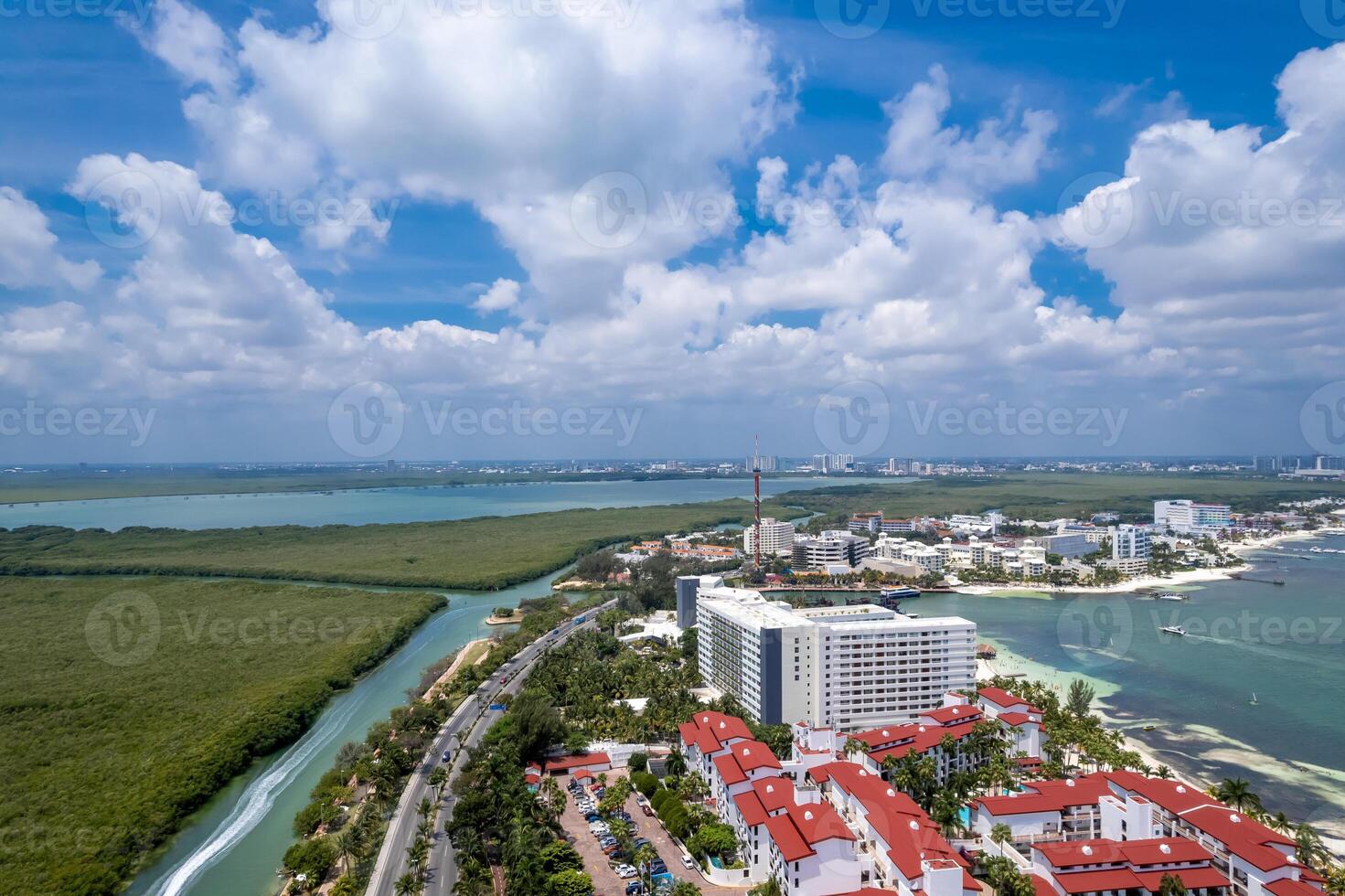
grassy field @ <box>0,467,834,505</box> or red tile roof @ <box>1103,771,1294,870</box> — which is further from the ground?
grassy field @ <box>0,467,834,505</box>

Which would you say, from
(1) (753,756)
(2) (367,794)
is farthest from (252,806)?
(1) (753,756)

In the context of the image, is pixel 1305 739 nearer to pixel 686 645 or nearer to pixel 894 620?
pixel 894 620

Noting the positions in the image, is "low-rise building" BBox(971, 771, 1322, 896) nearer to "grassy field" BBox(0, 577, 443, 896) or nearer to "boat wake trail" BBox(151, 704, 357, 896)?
Answer: "boat wake trail" BBox(151, 704, 357, 896)

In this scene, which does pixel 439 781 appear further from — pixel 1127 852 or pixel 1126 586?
pixel 1126 586

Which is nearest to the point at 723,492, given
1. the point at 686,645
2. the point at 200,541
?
the point at 200,541

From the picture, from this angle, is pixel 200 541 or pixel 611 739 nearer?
pixel 611 739

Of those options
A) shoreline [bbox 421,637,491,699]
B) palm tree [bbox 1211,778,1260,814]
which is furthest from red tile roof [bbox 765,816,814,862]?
shoreline [bbox 421,637,491,699]
